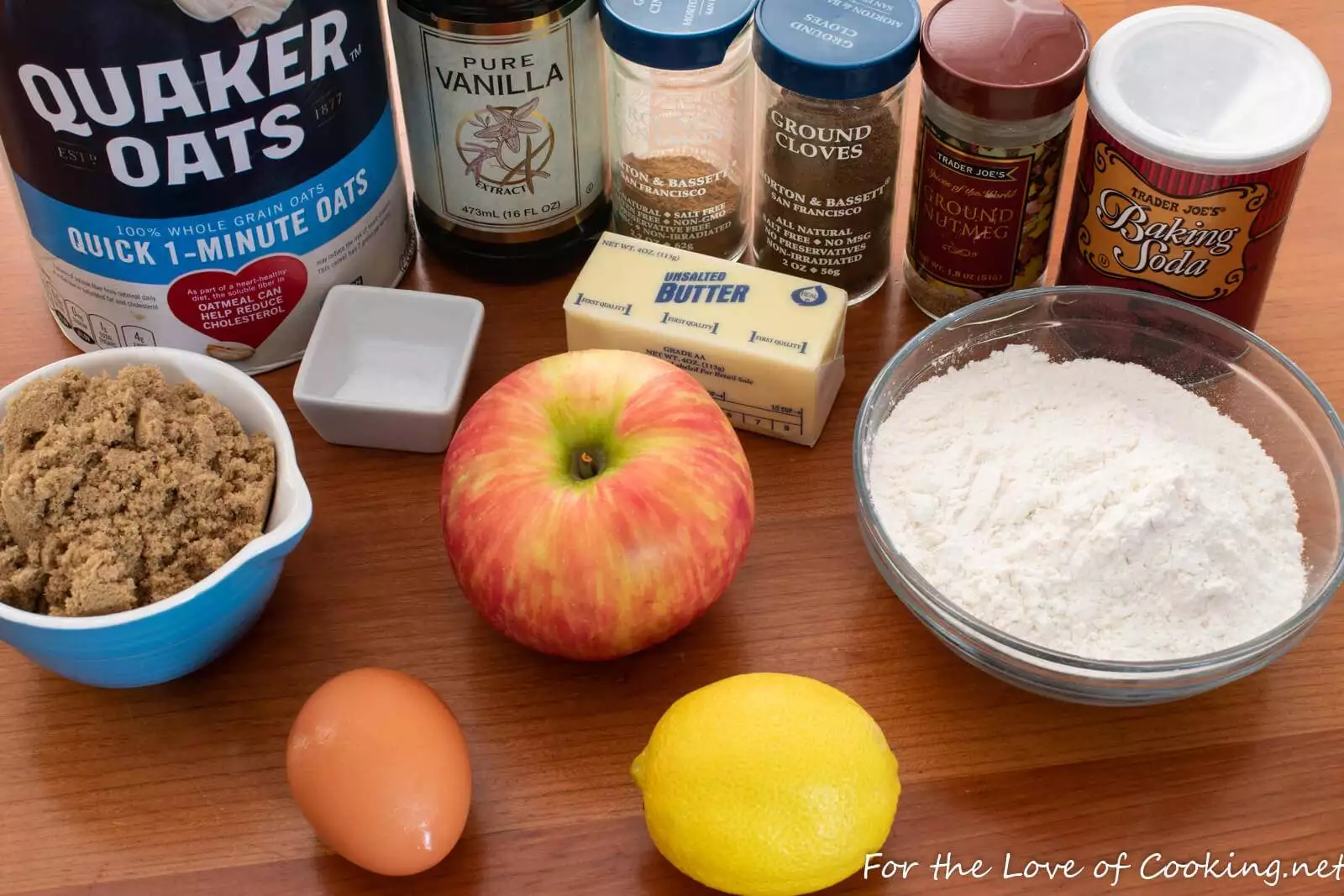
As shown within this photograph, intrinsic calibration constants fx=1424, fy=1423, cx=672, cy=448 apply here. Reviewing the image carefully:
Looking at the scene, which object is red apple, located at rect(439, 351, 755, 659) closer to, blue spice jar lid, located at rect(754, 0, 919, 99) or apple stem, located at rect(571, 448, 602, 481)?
apple stem, located at rect(571, 448, 602, 481)

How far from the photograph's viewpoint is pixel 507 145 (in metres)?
0.86

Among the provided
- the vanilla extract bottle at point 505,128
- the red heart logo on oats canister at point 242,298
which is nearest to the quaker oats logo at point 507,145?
the vanilla extract bottle at point 505,128

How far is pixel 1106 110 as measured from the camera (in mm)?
792

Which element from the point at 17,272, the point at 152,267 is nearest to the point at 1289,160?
the point at 152,267

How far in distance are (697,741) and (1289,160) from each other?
0.46 meters

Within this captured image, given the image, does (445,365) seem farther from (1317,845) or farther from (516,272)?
(1317,845)

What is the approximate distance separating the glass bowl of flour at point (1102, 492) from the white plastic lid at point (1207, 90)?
0.32ft

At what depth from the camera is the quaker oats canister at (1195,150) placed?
2.56 ft

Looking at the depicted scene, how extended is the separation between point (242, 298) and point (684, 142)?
0.29 m

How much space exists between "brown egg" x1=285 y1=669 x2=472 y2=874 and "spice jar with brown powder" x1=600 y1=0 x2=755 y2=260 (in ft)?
1.25

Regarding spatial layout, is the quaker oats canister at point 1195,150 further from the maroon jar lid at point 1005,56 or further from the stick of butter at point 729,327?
the stick of butter at point 729,327

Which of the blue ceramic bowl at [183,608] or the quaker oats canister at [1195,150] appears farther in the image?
the quaker oats canister at [1195,150]

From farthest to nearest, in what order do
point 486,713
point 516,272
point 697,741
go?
1. point 516,272
2. point 486,713
3. point 697,741

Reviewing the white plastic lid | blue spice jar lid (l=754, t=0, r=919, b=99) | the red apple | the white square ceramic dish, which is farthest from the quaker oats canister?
the white square ceramic dish
